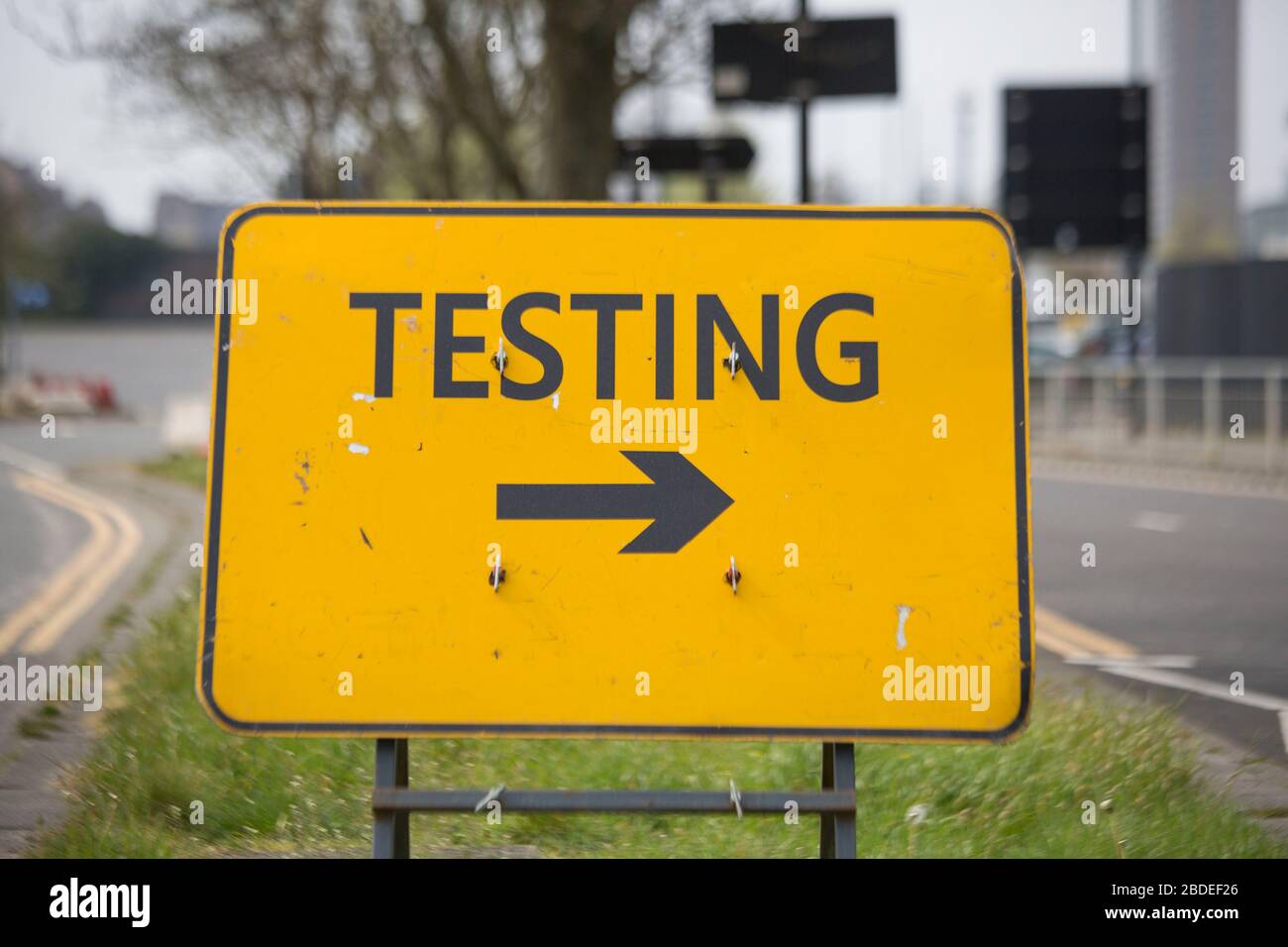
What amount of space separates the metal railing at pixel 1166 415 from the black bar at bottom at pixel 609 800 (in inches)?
624

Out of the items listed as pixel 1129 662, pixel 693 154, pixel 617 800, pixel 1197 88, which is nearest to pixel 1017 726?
pixel 617 800

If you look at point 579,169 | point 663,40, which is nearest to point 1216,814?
point 579,169

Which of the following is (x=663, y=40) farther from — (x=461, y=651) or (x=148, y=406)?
(x=148, y=406)

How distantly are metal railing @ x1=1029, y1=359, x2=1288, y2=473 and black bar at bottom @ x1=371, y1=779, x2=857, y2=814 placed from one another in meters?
15.9

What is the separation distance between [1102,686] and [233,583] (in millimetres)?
4527

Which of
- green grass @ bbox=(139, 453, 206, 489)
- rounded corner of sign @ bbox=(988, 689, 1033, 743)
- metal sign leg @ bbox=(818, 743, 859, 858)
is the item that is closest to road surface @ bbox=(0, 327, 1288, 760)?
green grass @ bbox=(139, 453, 206, 489)

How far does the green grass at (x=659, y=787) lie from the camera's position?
4516 millimetres

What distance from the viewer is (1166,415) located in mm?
21297

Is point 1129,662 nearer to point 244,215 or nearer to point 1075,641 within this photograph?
point 1075,641

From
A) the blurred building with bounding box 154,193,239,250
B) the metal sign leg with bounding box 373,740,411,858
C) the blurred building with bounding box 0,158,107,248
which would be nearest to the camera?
the metal sign leg with bounding box 373,740,411,858

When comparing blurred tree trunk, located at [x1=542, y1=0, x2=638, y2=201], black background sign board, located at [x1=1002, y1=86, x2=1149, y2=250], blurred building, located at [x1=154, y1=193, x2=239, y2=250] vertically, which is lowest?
blurred tree trunk, located at [x1=542, y1=0, x2=638, y2=201]

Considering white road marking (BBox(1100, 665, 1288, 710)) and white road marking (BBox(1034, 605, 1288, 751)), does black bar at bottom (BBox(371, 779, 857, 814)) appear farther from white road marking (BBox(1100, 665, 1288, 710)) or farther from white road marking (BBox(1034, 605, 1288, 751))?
white road marking (BBox(1100, 665, 1288, 710))

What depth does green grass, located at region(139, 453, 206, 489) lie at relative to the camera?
19.0m

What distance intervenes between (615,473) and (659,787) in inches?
69.5
